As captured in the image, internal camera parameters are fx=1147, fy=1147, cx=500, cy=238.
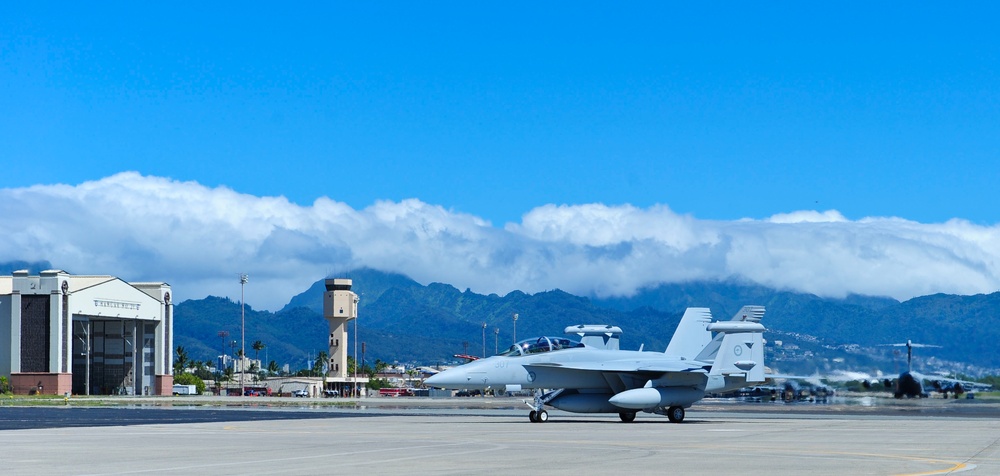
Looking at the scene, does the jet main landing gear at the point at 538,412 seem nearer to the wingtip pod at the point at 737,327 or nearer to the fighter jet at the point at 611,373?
the fighter jet at the point at 611,373

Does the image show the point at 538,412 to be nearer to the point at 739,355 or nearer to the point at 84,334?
the point at 739,355

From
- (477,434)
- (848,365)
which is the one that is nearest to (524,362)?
(477,434)

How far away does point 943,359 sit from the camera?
6019cm

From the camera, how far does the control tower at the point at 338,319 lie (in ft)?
578

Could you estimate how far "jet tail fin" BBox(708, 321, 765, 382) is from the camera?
136 ft

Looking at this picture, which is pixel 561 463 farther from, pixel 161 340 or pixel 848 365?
pixel 161 340

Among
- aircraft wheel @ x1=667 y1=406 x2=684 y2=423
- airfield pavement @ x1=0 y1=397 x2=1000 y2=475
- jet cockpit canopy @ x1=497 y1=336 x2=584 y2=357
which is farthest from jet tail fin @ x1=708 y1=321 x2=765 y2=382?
jet cockpit canopy @ x1=497 y1=336 x2=584 y2=357

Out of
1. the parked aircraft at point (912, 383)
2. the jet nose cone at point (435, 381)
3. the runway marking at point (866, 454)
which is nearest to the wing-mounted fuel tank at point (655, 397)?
the jet nose cone at point (435, 381)

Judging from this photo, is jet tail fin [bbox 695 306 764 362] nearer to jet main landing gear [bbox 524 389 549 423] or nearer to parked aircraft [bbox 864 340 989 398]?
jet main landing gear [bbox 524 389 549 423]

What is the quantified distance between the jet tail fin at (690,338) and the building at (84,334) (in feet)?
276

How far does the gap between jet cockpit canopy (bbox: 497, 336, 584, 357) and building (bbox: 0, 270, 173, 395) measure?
279 feet

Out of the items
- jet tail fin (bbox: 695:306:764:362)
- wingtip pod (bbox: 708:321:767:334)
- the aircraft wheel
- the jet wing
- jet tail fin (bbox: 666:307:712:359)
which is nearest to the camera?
the jet wing

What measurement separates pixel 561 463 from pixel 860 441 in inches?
415

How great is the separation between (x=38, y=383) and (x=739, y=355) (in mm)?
90756
